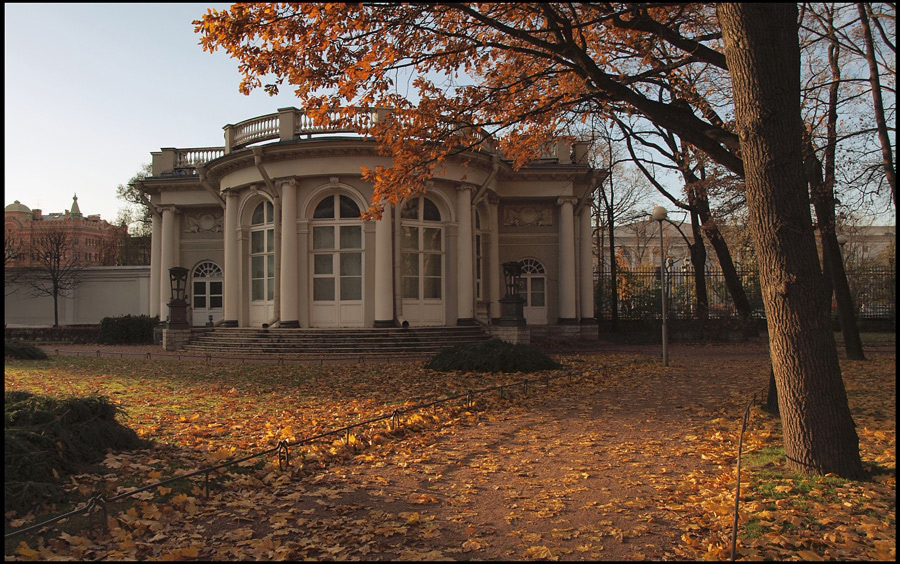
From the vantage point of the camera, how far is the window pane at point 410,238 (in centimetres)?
1973

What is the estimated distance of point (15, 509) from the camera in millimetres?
4500

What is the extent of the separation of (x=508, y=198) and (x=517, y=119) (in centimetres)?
1537

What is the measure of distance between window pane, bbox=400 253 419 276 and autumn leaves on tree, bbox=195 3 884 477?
9.49 metres

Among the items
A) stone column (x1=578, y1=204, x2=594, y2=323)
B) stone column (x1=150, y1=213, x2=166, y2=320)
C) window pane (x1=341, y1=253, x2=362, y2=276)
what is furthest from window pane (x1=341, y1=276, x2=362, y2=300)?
stone column (x1=150, y1=213, x2=166, y2=320)

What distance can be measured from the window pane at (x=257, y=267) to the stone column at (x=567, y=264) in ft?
34.6

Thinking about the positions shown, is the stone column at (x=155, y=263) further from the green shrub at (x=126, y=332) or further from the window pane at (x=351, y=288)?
the window pane at (x=351, y=288)

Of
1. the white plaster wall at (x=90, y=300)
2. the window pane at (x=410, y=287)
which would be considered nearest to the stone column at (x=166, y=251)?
the white plaster wall at (x=90, y=300)

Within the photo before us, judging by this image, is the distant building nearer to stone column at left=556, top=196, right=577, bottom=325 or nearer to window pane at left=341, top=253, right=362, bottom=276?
window pane at left=341, top=253, right=362, bottom=276

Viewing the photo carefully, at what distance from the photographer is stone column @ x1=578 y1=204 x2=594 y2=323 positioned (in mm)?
24830

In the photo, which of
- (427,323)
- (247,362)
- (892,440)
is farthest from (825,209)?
(247,362)

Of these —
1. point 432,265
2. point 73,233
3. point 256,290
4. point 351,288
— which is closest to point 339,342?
point 351,288

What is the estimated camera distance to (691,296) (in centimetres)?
2862

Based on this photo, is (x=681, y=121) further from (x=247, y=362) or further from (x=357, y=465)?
(x=247, y=362)

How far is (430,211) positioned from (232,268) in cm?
673
